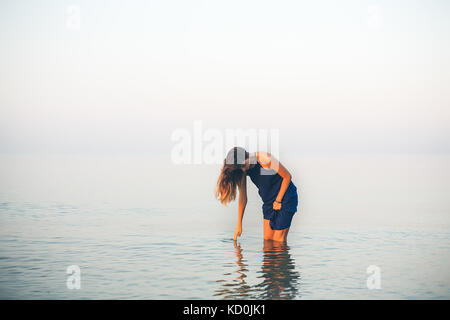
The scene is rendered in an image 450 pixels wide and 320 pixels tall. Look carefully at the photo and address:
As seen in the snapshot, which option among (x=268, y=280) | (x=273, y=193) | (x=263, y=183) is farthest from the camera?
(x=273, y=193)

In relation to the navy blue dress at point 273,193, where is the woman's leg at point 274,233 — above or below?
below

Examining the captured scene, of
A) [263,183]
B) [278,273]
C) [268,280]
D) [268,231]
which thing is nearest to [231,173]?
[263,183]

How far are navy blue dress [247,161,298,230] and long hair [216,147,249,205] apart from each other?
32cm

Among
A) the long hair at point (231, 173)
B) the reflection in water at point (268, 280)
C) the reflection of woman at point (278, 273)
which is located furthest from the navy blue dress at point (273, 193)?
the reflection in water at point (268, 280)

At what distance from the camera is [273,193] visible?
32.3ft

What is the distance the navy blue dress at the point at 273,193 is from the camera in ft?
31.6

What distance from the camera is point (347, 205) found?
18.2m

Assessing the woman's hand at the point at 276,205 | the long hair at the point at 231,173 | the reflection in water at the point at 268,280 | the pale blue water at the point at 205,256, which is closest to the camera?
the reflection in water at the point at 268,280

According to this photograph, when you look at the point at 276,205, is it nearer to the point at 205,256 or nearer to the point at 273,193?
the point at 273,193

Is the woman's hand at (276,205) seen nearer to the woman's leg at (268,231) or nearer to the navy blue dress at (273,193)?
the navy blue dress at (273,193)

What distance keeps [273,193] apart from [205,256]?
1.67 m

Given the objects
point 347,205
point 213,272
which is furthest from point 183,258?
point 347,205

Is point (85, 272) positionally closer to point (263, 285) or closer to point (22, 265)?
point (22, 265)

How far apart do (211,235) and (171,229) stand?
4.29 feet
